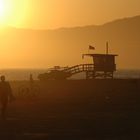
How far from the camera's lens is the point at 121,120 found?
96.4 feet

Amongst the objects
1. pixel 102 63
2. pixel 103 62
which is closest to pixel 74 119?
pixel 102 63

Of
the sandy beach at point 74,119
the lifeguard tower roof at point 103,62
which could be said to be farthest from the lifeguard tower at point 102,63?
the sandy beach at point 74,119

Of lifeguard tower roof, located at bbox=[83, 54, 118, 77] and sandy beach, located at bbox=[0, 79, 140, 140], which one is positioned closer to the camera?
sandy beach, located at bbox=[0, 79, 140, 140]

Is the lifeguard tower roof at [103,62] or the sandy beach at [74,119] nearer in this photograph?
the sandy beach at [74,119]

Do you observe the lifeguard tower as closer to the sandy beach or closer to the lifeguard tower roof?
the lifeguard tower roof

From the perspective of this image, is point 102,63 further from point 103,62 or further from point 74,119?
point 74,119

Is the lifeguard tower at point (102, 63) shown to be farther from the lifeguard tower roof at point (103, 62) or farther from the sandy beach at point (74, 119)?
the sandy beach at point (74, 119)

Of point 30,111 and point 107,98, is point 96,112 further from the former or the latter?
point 107,98

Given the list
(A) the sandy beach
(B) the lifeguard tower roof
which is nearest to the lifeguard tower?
(B) the lifeguard tower roof

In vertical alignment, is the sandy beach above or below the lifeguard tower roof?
below

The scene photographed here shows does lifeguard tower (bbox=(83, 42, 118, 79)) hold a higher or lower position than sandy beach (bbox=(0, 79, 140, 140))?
higher

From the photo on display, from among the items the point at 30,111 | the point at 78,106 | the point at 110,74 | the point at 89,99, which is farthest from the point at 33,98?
the point at 110,74

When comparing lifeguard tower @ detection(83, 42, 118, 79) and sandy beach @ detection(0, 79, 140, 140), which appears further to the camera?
lifeguard tower @ detection(83, 42, 118, 79)

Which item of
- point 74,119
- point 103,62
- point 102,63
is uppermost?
point 103,62
